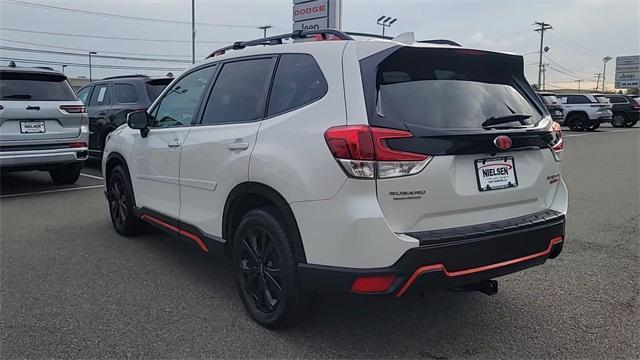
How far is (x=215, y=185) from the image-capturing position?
3.75 m

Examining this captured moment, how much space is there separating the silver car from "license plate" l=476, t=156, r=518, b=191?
23.3 ft

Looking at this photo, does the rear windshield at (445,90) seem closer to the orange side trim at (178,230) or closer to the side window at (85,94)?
the orange side trim at (178,230)

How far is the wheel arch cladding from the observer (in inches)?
119

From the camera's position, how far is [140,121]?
4.83 metres

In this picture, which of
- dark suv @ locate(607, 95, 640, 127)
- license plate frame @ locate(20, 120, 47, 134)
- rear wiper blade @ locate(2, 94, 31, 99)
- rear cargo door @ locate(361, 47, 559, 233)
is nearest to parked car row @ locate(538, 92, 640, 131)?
dark suv @ locate(607, 95, 640, 127)

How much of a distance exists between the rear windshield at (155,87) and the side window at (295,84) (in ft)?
21.2

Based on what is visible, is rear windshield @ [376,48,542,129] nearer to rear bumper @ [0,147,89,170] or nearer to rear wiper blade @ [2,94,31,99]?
rear bumper @ [0,147,89,170]

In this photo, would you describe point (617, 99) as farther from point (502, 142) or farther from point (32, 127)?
point (502, 142)

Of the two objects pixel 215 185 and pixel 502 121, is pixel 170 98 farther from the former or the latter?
pixel 502 121

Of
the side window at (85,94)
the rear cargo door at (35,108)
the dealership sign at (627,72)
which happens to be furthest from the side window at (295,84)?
the dealership sign at (627,72)

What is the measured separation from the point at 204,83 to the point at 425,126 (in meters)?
2.14

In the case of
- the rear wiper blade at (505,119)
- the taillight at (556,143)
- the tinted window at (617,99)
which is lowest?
the taillight at (556,143)

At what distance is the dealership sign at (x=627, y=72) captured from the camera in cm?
6000

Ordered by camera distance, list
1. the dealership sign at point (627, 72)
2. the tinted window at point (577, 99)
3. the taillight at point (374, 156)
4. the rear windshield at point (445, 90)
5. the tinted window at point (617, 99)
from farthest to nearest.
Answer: the dealership sign at point (627, 72) → the tinted window at point (617, 99) → the tinted window at point (577, 99) → the rear windshield at point (445, 90) → the taillight at point (374, 156)
